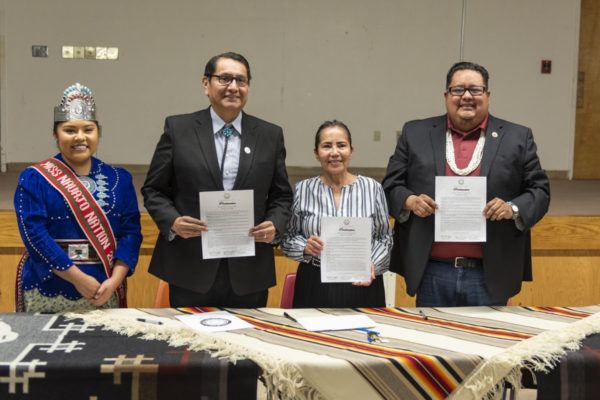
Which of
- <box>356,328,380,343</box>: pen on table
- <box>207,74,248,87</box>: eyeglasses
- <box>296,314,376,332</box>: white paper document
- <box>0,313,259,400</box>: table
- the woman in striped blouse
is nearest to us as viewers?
<box>0,313,259,400</box>: table

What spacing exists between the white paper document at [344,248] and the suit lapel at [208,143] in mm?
460

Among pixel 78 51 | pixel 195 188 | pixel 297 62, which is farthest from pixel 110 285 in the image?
pixel 78 51

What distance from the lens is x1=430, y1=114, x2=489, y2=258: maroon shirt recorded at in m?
2.36

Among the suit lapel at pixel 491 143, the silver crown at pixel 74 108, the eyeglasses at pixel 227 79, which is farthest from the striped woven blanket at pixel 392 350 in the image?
the eyeglasses at pixel 227 79

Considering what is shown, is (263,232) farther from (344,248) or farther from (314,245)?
(344,248)

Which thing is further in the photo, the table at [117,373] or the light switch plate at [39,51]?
the light switch plate at [39,51]

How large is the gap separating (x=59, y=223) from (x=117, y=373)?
2.52 ft

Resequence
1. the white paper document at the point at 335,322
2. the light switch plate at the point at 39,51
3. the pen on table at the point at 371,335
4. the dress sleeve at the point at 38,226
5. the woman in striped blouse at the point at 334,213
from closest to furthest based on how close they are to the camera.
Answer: the pen on table at the point at 371,335 < the white paper document at the point at 335,322 < the dress sleeve at the point at 38,226 < the woman in striped blouse at the point at 334,213 < the light switch plate at the point at 39,51

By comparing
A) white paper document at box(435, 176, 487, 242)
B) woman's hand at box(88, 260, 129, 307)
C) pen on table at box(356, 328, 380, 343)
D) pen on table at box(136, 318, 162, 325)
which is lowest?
pen on table at box(356, 328, 380, 343)

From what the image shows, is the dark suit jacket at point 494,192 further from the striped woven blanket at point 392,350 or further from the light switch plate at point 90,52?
the light switch plate at point 90,52

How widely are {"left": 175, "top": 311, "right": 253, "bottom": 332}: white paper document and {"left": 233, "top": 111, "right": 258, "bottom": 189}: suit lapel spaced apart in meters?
0.52

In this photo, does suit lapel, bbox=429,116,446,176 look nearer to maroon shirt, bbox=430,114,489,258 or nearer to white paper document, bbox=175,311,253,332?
maroon shirt, bbox=430,114,489,258

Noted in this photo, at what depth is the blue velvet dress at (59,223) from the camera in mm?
2016

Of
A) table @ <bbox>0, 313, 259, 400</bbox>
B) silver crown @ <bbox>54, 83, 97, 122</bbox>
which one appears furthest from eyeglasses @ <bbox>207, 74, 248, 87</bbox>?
table @ <bbox>0, 313, 259, 400</bbox>
